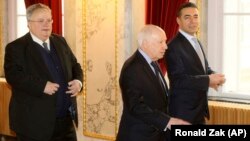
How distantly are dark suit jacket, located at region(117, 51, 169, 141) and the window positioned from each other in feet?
5.51

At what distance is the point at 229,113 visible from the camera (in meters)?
4.31

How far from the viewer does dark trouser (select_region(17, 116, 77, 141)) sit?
3569mm

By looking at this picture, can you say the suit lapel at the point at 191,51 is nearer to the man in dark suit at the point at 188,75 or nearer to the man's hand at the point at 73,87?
the man in dark suit at the point at 188,75

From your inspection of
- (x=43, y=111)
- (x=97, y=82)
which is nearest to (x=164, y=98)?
(x=43, y=111)

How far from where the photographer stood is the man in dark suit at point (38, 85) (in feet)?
11.3

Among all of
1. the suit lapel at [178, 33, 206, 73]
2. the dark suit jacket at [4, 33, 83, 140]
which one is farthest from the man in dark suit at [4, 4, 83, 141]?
the suit lapel at [178, 33, 206, 73]

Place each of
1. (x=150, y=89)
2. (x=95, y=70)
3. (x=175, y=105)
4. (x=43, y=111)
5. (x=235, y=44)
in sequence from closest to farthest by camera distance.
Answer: (x=150, y=89) < (x=43, y=111) < (x=175, y=105) < (x=235, y=44) < (x=95, y=70)

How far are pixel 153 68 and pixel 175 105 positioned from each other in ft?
2.29

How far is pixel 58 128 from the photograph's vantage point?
3598mm

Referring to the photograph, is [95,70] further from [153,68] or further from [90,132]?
[153,68]

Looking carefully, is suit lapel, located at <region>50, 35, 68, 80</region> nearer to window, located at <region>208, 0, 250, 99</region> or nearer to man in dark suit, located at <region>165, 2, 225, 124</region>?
man in dark suit, located at <region>165, 2, 225, 124</region>

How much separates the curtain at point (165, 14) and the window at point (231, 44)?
1.09 feet

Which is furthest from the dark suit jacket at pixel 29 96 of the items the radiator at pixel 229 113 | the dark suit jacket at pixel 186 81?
the radiator at pixel 229 113

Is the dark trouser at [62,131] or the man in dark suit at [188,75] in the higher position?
the man in dark suit at [188,75]
